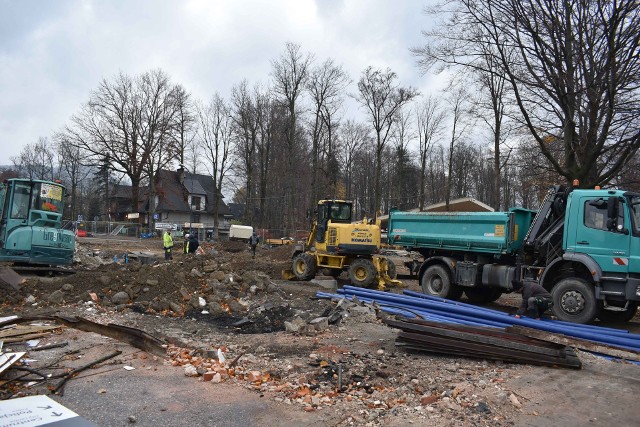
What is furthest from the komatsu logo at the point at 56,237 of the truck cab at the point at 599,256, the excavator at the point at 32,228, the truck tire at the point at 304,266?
the truck cab at the point at 599,256

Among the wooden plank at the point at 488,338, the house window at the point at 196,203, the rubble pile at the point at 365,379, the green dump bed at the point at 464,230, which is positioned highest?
the house window at the point at 196,203

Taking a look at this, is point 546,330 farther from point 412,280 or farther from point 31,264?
point 31,264

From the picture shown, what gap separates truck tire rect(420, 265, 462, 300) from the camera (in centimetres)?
1283

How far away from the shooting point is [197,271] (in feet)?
39.6

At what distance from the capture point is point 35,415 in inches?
89.5

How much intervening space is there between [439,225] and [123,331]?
9017 mm

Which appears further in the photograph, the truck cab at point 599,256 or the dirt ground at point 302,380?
the truck cab at point 599,256

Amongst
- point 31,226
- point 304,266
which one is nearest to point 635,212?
point 304,266

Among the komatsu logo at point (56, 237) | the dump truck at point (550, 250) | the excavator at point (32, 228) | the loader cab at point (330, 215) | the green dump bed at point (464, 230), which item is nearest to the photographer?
the dump truck at point (550, 250)

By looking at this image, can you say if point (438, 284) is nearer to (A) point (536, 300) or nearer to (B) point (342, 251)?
(B) point (342, 251)

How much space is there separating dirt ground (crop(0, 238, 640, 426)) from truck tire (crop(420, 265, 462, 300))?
3.96 m

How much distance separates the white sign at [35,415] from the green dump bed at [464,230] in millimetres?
11167

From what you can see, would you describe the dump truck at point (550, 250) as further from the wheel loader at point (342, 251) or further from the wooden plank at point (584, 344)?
the wooden plank at point (584, 344)

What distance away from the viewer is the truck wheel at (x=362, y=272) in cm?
1502
